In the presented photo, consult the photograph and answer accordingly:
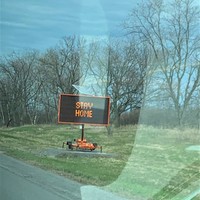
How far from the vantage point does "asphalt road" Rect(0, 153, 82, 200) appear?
35.4 ft

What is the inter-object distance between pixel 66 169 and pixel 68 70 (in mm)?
27192

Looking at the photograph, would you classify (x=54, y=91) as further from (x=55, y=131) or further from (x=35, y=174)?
(x=35, y=174)

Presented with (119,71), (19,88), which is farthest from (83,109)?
(19,88)

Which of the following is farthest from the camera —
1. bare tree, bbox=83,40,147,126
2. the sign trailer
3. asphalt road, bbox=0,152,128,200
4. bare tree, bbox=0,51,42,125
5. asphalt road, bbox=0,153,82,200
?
bare tree, bbox=0,51,42,125

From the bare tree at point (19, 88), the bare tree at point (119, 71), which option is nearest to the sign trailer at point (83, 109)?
the bare tree at point (119, 71)

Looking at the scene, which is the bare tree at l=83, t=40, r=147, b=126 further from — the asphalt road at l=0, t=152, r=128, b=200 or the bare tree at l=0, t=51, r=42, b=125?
the asphalt road at l=0, t=152, r=128, b=200

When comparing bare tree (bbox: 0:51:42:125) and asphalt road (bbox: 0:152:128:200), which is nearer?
asphalt road (bbox: 0:152:128:200)

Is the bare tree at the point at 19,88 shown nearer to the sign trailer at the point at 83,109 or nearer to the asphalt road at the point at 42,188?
the sign trailer at the point at 83,109

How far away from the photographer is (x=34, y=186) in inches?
485

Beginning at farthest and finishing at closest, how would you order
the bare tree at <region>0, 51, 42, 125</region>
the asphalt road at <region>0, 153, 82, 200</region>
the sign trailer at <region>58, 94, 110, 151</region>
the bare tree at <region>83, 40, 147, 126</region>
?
the bare tree at <region>0, 51, 42, 125</region> → the bare tree at <region>83, 40, 147, 126</region> → the sign trailer at <region>58, 94, 110, 151</region> → the asphalt road at <region>0, 153, 82, 200</region>

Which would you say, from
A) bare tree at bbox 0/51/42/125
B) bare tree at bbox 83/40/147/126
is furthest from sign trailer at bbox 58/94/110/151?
bare tree at bbox 0/51/42/125

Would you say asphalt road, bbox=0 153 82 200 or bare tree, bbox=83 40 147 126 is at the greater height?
bare tree, bbox=83 40 147 126

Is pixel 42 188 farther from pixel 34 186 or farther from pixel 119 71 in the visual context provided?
pixel 119 71

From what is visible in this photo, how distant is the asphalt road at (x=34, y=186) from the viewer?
1079 cm
